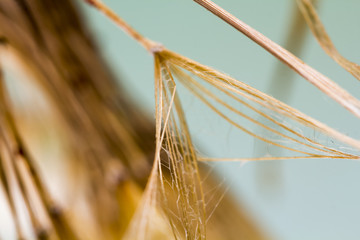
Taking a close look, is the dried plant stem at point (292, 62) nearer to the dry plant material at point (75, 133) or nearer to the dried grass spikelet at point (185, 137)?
the dried grass spikelet at point (185, 137)

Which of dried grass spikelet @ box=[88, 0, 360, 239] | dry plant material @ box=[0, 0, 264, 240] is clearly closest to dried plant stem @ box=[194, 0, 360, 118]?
dried grass spikelet @ box=[88, 0, 360, 239]

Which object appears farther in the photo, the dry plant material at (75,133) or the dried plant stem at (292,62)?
the dry plant material at (75,133)

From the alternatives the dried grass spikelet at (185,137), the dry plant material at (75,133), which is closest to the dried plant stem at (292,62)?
the dried grass spikelet at (185,137)

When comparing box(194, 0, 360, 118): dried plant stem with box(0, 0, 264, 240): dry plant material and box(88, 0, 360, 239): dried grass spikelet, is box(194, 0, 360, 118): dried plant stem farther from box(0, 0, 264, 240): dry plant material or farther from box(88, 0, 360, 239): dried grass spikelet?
box(0, 0, 264, 240): dry plant material

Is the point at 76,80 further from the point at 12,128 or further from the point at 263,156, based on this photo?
the point at 263,156

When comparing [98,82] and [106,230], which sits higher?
[98,82]

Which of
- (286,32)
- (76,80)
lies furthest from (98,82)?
(286,32)
